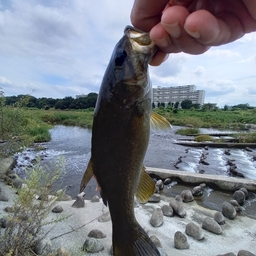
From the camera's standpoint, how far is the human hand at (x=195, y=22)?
1.25 metres

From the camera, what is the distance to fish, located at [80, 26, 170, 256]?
1.61 meters

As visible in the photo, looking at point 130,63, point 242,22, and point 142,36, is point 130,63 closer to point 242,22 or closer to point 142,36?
point 142,36

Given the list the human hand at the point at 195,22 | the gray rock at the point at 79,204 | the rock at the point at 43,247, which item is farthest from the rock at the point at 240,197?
the human hand at the point at 195,22

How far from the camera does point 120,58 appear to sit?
164cm

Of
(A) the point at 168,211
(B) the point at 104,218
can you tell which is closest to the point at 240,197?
(A) the point at 168,211

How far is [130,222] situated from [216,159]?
40.1 ft

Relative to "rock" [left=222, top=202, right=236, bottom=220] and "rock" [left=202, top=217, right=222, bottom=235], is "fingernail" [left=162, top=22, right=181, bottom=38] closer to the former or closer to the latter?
"rock" [left=202, top=217, right=222, bottom=235]

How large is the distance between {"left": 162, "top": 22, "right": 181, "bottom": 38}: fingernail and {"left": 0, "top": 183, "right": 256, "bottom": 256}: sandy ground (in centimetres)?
308

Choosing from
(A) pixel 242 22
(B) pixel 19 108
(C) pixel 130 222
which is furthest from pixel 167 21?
(B) pixel 19 108

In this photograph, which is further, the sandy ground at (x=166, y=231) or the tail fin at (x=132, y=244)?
the sandy ground at (x=166, y=231)

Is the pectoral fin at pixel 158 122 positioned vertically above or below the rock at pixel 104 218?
above

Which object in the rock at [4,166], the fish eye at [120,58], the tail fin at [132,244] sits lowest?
the rock at [4,166]

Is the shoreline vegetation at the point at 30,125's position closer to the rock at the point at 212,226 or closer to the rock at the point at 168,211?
the rock at the point at 168,211

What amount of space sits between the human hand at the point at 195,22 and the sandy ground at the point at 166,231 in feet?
9.83
